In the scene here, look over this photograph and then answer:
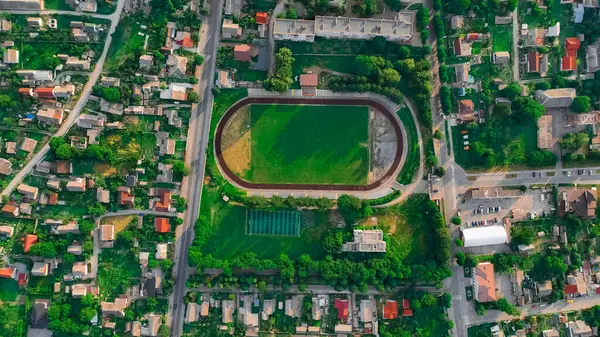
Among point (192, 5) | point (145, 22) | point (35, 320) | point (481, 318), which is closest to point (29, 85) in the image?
point (145, 22)

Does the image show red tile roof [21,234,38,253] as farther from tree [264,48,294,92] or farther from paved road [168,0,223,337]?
tree [264,48,294,92]

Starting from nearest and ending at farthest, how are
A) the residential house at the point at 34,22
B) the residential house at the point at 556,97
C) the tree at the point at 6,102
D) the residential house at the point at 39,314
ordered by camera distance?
the tree at the point at 6,102, the residential house at the point at 34,22, the residential house at the point at 39,314, the residential house at the point at 556,97

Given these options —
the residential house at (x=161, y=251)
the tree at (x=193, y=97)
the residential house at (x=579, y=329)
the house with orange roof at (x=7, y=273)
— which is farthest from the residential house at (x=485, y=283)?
the house with orange roof at (x=7, y=273)

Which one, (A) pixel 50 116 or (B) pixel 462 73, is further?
(B) pixel 462 73

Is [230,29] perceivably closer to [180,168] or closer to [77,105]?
[180,168]

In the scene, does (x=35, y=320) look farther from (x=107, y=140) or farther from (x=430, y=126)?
(x=430, y=126)

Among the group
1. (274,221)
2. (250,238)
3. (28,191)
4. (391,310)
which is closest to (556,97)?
(391,310)

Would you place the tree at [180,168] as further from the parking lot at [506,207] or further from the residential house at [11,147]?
the parking lot at [506,207]
